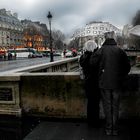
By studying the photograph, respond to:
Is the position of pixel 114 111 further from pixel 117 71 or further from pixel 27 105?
pixel 27 105

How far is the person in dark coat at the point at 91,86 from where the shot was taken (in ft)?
21.2

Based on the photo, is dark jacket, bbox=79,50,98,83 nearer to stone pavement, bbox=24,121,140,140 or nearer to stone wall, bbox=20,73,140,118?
stone wall, bbox=20,73,140,118

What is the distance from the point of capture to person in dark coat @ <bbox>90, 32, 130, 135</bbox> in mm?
5930

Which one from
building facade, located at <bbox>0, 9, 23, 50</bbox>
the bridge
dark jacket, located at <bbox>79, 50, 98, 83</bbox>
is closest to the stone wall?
the bridge

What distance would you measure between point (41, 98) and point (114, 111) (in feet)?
6.92

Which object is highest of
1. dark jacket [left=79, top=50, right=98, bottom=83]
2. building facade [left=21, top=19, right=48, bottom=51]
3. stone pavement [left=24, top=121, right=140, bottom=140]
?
building facade [left=21, top=19, right=48, bottom=51]

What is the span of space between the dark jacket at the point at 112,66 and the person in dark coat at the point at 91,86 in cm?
41

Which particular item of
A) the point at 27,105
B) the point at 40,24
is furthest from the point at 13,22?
the point at 27,105

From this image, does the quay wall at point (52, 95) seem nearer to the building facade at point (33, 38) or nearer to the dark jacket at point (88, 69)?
the dark jacket at point (88, 69)

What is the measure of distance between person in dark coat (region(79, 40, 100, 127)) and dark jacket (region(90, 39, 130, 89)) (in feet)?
1.34

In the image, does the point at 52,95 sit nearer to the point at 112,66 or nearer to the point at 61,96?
the point at 61,96

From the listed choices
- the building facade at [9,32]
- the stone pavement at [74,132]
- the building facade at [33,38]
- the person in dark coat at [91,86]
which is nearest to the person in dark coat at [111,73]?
the stone pavement at [74,132]

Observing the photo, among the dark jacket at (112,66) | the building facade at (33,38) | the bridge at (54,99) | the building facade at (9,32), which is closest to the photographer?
the dark jacket at (112,66)

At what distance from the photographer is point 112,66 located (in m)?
5.92
